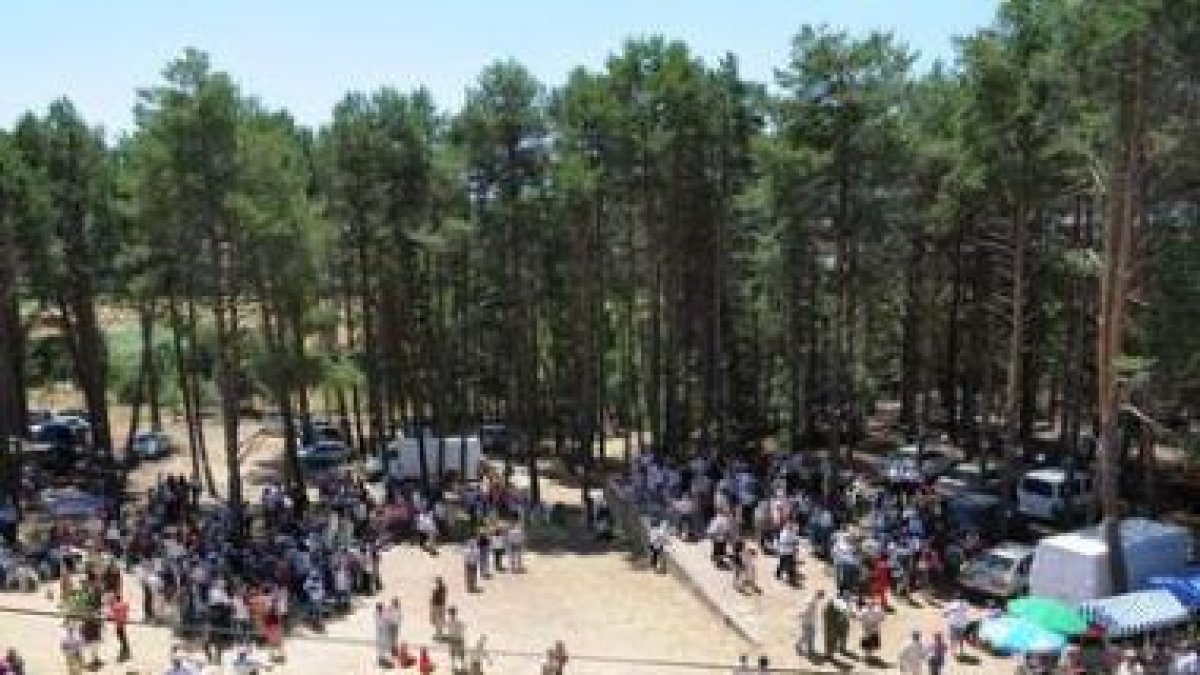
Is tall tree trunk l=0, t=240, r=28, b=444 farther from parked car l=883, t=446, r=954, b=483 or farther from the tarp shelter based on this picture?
the tarp shelter

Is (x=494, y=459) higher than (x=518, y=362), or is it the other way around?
(x=518, y=362)

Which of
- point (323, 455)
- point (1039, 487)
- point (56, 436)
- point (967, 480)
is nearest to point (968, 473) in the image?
point (967, 480)

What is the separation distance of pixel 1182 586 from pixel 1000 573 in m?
3.65

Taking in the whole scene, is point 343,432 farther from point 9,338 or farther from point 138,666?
point 138,666

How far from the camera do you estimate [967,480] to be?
4184 centimetres

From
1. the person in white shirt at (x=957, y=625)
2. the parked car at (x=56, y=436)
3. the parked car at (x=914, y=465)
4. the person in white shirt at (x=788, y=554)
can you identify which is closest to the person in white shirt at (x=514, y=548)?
the person in white shirt at (x=788, y=554)

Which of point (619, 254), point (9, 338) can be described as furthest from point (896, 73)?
point (9, 338)

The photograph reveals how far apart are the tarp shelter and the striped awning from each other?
27 cm

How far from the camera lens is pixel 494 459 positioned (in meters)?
54.3

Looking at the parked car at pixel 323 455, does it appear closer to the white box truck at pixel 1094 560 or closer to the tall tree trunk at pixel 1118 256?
the white box truck at pixel 1094 560

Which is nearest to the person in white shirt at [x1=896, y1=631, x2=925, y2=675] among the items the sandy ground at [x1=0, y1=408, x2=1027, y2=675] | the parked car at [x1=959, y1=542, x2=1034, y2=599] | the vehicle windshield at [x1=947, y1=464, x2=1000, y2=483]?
the sandy ground at [x1=0, y1=408, x2=1027, y2=675]

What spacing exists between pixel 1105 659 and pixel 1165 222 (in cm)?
1134

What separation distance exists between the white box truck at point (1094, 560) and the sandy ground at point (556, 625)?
2.44m

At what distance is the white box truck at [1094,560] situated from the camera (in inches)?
1180
